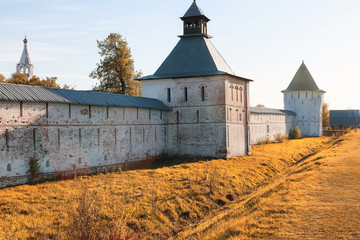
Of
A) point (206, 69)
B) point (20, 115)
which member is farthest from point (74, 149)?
point (206, 69)

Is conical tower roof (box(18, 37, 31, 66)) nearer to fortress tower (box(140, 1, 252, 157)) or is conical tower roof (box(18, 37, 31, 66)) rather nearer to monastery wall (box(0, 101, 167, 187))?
fortress tower (box(140, 1, 252, 157))

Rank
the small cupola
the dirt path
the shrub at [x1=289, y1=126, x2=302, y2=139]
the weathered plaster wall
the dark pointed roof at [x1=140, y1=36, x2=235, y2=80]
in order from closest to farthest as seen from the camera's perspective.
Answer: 1. the dirt path
2. the weathered plaster wall
3. the dark pointed roof at [x1=140, y1=36, x2=235, y2=80]
4. the small cupola
5. the shrub at [x1=289, y1=126, x2=302, y2=139]

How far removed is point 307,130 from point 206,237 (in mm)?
45780

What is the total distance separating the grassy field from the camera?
8.71 m

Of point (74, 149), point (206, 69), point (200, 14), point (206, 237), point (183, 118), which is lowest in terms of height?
point (206, 237)

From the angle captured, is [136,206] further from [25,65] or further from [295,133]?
[25,65]

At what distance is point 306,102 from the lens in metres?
51.4

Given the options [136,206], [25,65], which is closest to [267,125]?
[136,206]

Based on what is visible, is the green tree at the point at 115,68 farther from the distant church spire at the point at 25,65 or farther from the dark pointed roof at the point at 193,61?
the distant church spire at the point at 25,65

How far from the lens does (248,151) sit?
24.9m

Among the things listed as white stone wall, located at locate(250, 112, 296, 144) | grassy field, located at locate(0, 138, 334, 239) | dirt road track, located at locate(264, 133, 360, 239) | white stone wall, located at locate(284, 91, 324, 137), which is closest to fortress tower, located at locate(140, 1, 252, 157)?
grassy field, located at locate(0, 138, 334, 239)

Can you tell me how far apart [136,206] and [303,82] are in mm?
45543

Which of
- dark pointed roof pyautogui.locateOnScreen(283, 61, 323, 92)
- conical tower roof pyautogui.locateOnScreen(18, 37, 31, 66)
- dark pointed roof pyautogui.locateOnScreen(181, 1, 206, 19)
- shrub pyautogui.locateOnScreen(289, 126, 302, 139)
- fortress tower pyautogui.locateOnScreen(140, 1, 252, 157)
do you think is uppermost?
conical tower roof pyautogui.locateOnScreen(18, 37, 31, 66)

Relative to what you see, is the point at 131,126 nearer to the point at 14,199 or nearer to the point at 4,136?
the point at 4,136
